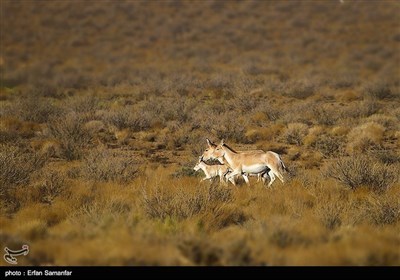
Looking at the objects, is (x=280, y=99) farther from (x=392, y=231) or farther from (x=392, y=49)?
(x=392, y=49)

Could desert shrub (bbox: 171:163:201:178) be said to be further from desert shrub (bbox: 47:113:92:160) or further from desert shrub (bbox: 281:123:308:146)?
desert shrub (bbox: 281:123:308:146)

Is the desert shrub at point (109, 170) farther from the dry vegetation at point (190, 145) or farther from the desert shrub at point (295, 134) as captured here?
the desert shrub at point (295, 134)

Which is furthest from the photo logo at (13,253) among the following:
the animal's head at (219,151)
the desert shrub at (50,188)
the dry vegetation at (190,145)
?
the animal's head at (219,151)

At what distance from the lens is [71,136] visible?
15008mm

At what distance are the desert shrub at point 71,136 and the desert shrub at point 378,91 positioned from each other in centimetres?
1653

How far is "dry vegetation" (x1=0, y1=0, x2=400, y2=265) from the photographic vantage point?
5453 millimetres

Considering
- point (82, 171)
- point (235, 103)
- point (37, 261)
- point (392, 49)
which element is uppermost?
point (37, 261)

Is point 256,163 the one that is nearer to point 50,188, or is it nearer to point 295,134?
point 50,188

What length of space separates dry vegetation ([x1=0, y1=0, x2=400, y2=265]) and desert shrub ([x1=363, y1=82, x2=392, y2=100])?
170mm

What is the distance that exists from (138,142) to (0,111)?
8103 mm

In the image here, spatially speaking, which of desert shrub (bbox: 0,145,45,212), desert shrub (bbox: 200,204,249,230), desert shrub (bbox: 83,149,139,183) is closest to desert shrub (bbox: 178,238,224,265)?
desert shrub (bbox: 200,204,249,230)

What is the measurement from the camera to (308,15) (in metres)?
53.2

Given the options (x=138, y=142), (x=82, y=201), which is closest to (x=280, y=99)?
(x=138, y=142)

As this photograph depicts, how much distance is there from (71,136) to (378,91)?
58.6 feet
